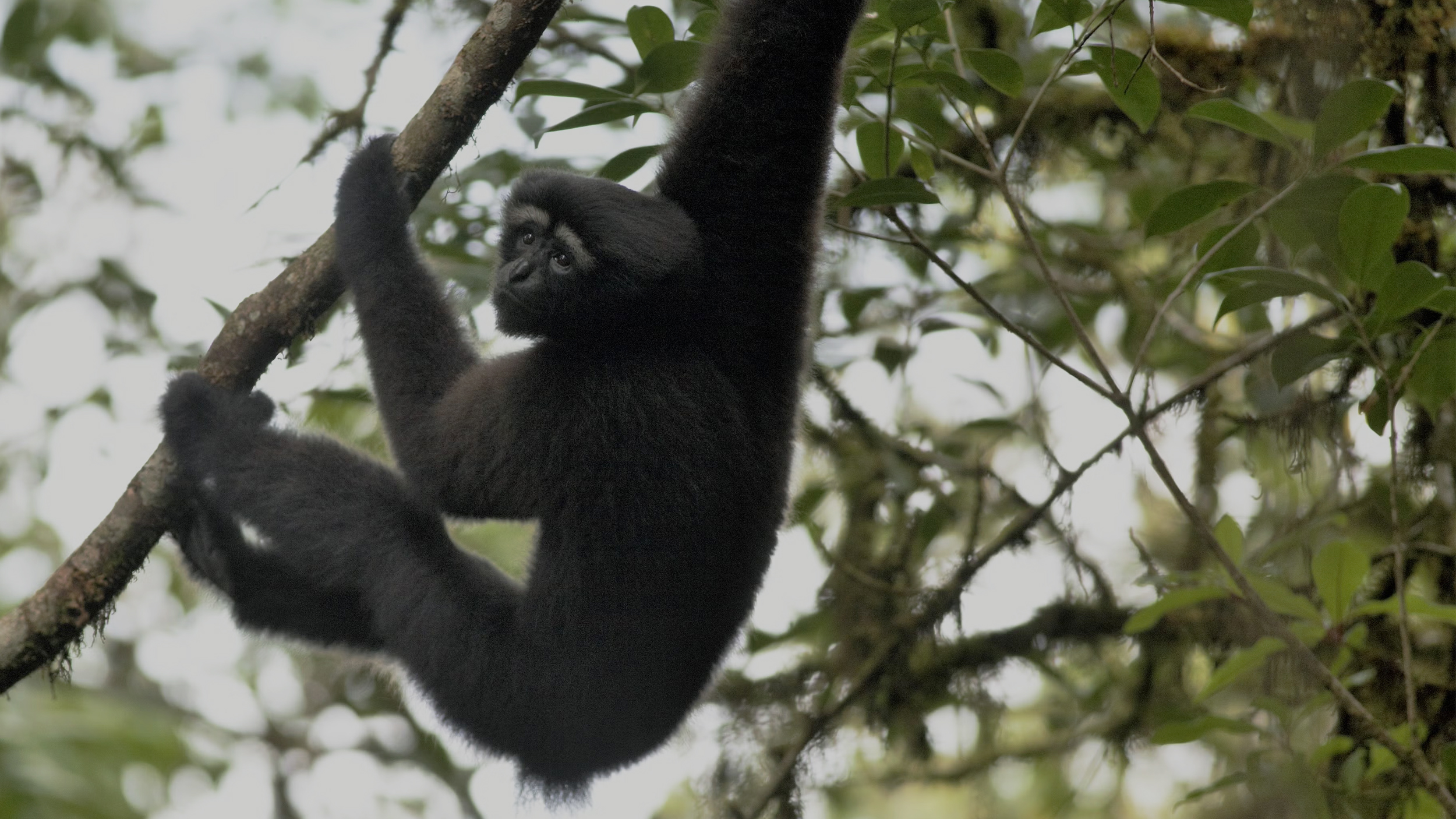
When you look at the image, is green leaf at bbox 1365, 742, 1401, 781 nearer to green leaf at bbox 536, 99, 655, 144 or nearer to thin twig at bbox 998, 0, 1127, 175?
thin twig at bbox 998, 0, 1127, 175

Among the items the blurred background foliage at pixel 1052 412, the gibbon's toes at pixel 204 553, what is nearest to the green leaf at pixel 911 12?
the blurred background foliage at pixel 1052 412

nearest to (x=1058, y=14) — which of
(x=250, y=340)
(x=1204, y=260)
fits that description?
(x=1204, y=260)

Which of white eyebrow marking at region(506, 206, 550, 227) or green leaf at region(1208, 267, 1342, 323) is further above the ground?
white eyebrow marking at region(506, 206, 550, 227)

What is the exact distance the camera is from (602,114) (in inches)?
185

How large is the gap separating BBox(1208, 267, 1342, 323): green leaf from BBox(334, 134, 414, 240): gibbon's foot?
321cm

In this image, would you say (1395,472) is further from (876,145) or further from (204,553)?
(204,553)

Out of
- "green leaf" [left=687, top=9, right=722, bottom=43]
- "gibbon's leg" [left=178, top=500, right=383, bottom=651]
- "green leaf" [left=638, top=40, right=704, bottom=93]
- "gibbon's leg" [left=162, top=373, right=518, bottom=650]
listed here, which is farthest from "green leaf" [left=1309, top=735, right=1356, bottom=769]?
"gibbon's leg" [left=178, top=500, right=383, bottom=651]

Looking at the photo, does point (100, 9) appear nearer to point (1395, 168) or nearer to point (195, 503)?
point (195, 503)

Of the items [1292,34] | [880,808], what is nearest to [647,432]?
[1292,34]

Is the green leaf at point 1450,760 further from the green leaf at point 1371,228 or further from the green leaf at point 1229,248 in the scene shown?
the green leaf at point 1229,248

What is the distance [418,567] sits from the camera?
4.82m

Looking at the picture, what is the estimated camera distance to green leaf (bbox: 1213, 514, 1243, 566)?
444 centimetres

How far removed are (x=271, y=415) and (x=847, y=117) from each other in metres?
3.42

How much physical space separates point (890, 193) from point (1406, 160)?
5.66ft
